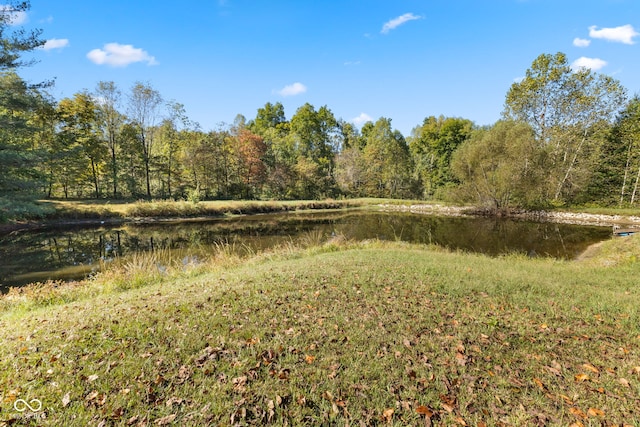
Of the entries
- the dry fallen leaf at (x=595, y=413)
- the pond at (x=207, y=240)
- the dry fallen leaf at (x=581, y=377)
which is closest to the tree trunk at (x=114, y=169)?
the pond at (x=207, y=240)

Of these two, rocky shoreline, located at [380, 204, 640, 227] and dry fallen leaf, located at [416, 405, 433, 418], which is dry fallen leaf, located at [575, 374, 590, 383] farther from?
rocky shoreline, located at [380, 204, 640, 227]

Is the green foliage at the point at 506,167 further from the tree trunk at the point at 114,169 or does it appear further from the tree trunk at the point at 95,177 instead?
the tree trunk at the point at 95,177

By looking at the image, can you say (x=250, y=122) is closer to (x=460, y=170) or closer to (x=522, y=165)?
(x=460, y=170)

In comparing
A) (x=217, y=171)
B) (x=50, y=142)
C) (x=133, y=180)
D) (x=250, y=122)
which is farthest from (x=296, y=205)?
(x=250, y=122)

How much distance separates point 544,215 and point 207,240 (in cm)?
3145

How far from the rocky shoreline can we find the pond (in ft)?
12.8

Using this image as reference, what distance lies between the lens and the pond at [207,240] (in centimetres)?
1204

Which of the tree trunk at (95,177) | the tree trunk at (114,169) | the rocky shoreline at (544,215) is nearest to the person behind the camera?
the rocky shoreline at (544,215)

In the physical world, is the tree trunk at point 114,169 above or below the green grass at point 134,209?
above

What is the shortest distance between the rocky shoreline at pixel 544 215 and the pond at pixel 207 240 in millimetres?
3896

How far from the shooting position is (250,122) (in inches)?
2579

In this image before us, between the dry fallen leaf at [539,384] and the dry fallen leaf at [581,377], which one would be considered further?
the dry fallen leaf at [581,377]

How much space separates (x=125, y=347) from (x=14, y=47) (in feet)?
60.0

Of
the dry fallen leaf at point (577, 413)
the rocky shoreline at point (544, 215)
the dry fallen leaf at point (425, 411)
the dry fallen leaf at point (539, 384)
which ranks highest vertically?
the dry fallen leaf at point (425, 411)
